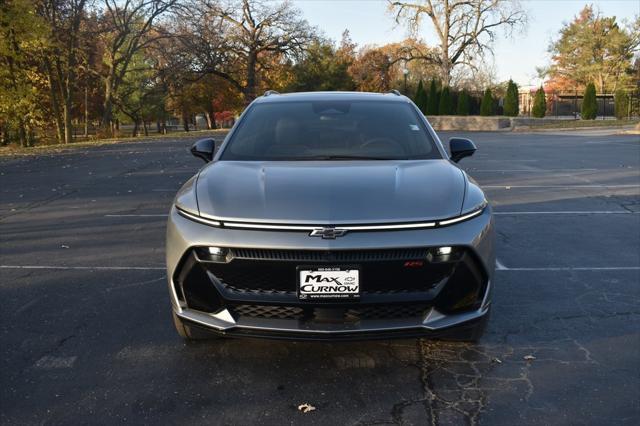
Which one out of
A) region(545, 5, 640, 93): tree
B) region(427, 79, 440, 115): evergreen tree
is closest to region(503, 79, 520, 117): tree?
region(427, 79, 440, 115): evergreen tree

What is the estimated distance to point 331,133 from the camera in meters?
4.31

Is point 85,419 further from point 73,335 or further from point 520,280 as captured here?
point 520,280

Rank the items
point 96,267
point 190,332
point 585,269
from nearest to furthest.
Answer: point 190,332, point 585,269, point 96,267

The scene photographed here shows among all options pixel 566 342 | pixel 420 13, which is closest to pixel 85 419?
pixel 566 342

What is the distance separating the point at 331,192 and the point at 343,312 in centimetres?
67

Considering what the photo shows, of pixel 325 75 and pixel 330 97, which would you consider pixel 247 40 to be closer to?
pixel 325 75

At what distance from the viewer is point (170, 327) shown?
3.95 m

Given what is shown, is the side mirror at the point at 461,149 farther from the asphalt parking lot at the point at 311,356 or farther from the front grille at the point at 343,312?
the front grille at the point at 343,312

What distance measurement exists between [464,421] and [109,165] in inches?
604

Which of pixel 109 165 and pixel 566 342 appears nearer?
pixel 566 342

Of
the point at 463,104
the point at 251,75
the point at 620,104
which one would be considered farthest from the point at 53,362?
the point at 620,104

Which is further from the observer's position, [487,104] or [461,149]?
[487,104]

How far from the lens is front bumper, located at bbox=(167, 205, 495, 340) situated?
9.39 feet

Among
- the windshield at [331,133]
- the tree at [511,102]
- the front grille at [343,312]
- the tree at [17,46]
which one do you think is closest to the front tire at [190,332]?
the front grille at [343,312]
